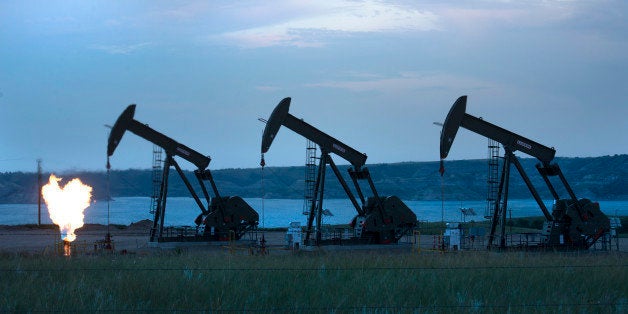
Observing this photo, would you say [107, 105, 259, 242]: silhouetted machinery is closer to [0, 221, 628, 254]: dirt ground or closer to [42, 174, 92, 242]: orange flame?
[0, 221, 628, 254]: dirt ground

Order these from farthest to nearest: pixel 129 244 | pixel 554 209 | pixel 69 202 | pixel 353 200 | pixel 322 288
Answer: pixel 129 244 → pixel 69 202 → pixel 353 200 → pixel 554 209 → pixel 322 288

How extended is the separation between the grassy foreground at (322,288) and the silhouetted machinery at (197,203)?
1663 centimetres

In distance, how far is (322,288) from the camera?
15680 millimetres

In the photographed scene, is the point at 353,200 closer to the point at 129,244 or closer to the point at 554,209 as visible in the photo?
the point at 554,209

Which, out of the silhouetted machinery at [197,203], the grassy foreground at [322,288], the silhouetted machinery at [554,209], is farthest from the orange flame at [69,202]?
the grassy foreground at [322,288]

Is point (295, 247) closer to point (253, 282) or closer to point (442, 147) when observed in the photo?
point (442, 147)

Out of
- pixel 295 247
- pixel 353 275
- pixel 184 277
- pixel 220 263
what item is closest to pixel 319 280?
pixel 353 275

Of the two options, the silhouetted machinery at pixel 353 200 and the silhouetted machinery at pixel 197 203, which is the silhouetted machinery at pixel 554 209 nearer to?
the silhouetted machinery at pixel 353 200

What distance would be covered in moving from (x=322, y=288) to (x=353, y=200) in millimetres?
19669

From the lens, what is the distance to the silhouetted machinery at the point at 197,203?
35844mm

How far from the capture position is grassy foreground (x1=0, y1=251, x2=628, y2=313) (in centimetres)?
1364

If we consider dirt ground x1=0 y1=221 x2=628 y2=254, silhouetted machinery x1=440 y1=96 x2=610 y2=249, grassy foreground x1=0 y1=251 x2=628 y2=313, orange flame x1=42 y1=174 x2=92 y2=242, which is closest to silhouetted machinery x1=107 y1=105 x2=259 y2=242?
dirt ground x1=0 y1=221 x2=628 y2=254

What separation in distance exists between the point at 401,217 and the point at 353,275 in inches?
729

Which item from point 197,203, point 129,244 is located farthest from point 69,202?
point 197,203
